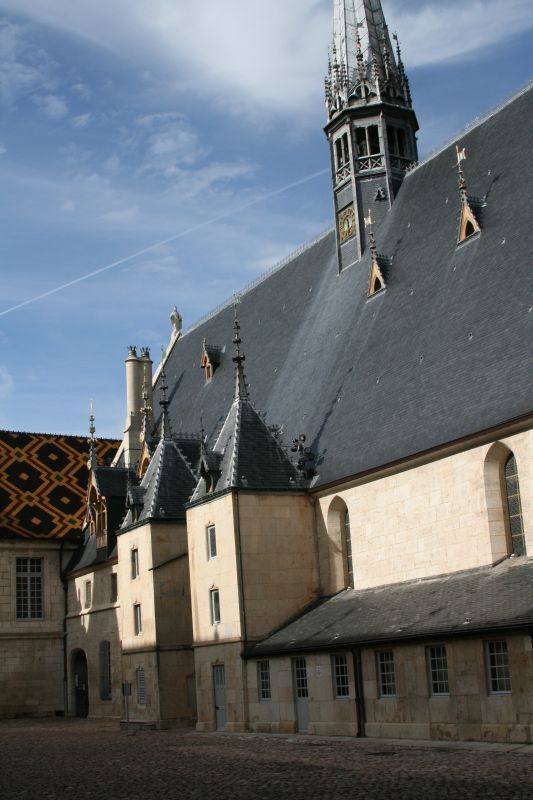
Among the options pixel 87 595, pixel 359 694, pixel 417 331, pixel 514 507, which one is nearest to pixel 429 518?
pixel 514 507

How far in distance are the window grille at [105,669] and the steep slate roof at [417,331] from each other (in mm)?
10716

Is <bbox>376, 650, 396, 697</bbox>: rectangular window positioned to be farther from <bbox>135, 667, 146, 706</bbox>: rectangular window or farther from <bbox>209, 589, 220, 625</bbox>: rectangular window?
<bbox>135, 667, 146, 706</bbox>: rectangular window

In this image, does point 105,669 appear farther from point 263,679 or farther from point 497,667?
point 497,667

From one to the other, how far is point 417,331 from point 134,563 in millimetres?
14266

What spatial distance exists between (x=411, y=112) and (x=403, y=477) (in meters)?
18.8

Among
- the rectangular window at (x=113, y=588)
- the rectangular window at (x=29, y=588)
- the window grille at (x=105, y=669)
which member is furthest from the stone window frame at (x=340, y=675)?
the rectangular window at (x=29, y=588)

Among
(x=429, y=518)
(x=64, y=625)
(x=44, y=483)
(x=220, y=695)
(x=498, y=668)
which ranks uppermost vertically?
(x=44, y=483)

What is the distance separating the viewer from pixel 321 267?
42.3 metres

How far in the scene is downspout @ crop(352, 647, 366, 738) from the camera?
2611 cm

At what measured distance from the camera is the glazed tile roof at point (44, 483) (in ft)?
162

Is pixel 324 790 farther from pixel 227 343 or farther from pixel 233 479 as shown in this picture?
pixel 227 343

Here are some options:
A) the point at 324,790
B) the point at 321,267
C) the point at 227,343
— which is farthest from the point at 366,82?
the point at 324,790

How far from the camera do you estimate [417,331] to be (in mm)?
31500

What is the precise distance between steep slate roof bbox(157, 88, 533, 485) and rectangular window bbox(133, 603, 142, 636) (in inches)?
259
